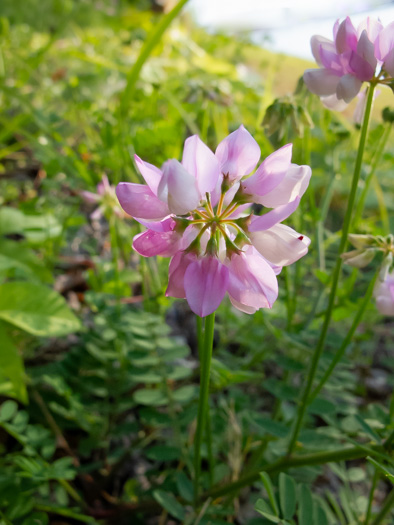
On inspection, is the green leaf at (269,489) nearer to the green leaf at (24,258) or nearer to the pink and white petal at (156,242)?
the pink and white petal at (156,242)

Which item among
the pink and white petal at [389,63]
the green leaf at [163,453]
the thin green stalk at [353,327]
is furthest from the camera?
the green leaf at [163,453]

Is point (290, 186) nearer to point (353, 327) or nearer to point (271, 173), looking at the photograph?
point (271, 173)

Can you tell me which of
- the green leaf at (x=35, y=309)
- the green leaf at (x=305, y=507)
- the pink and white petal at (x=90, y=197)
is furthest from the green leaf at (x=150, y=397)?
the pink and white petal at (x=90, y=197)

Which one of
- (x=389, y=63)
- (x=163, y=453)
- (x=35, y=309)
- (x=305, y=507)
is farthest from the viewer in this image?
(x=35, y=309)

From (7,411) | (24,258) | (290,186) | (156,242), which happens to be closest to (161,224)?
(156,242)

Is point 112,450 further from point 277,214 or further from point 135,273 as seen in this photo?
point 277,214

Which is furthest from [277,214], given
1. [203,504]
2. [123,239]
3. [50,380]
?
[123,239]
